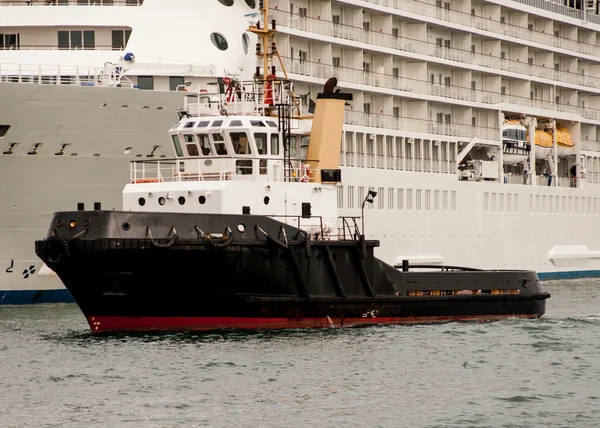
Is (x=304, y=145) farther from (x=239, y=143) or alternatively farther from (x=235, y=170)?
(x=235, y=170)

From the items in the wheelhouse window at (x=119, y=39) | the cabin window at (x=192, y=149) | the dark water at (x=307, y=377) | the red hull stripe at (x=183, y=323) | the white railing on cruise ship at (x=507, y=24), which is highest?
the white railing on cruise ship at (x=507, y=24)

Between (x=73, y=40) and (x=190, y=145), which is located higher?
(x=73, y=40)

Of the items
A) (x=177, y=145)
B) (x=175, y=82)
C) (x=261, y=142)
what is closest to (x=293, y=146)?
(x=261, y=142)

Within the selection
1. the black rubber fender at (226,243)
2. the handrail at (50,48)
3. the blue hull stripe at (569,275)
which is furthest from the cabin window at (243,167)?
the blue hull stripe at (569,275)

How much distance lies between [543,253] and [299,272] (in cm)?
2780

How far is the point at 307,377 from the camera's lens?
2269cm

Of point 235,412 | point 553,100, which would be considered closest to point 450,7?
point 553,100

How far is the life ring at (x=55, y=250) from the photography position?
2719 centimetres

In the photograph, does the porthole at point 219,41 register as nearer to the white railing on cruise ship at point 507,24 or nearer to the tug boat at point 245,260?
the tug boat at point 245,260

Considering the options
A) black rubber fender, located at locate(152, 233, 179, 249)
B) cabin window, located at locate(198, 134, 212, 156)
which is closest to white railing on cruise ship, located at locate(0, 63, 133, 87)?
cabin window, located at locate(198, 134, 212, 156)

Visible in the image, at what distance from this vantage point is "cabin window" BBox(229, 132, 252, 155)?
30781 mm

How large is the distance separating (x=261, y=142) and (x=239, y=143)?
508 mm

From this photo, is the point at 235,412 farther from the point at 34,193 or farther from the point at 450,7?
the point at 450,7

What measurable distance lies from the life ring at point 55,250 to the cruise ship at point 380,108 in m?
5.22
